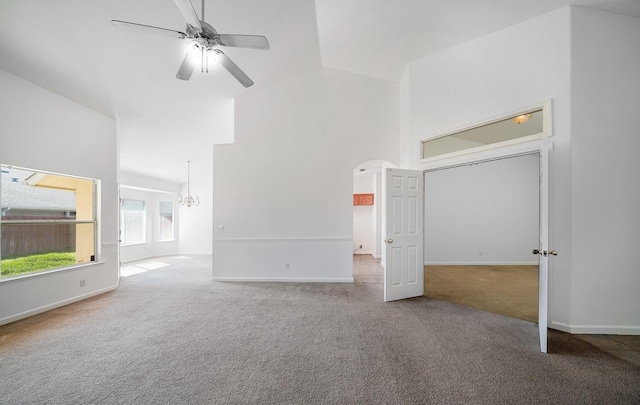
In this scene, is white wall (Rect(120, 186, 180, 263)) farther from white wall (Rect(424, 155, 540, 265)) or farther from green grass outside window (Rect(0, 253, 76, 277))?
white wall (Rect(424, 155, 540, 265))

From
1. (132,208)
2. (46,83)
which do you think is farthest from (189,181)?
(46,83)

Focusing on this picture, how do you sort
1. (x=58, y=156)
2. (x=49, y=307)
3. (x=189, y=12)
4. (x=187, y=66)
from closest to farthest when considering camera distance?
(x=189, y=12)
(x=187, y=66)
(x=49, y=307)
(x=58, y=156)

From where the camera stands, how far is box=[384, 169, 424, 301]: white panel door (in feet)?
12.5

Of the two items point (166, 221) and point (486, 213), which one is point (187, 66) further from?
point (166, 221)

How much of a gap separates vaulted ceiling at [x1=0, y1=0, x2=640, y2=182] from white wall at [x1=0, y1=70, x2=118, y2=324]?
0.25 m

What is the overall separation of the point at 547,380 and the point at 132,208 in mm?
10066

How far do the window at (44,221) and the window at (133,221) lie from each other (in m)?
3.89

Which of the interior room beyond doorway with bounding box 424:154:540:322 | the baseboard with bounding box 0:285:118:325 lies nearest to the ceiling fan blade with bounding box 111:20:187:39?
the baseboard with bounding box 0:285:118:325

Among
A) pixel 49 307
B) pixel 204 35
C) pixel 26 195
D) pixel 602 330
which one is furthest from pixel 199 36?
pixel 602 330

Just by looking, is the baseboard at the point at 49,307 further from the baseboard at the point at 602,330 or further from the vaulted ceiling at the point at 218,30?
the baseboard at the point at 602,330

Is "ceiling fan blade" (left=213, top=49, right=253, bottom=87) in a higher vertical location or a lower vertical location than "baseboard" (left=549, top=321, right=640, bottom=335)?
higher

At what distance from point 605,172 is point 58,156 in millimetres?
7175

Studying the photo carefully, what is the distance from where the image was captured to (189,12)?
1900mm

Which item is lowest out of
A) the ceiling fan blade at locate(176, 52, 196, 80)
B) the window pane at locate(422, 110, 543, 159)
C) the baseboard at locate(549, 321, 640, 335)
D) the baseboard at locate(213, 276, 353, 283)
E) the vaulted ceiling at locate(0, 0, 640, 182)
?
the baseboard at locate(213, 276, 353, 283)
